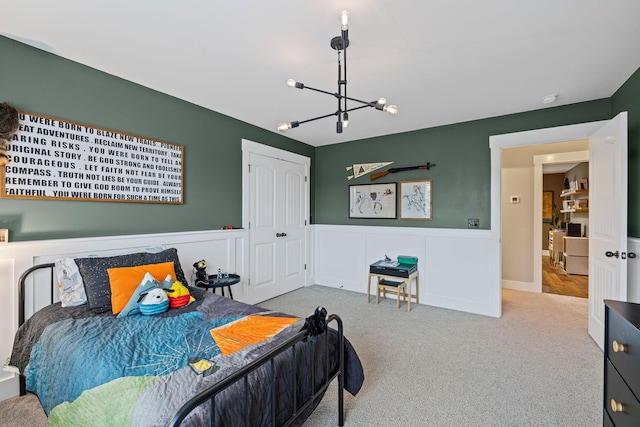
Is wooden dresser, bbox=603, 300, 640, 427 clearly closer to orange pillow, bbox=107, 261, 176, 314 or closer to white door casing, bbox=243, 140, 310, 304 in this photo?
orange pillow, bbox=107, 261, 176, 314

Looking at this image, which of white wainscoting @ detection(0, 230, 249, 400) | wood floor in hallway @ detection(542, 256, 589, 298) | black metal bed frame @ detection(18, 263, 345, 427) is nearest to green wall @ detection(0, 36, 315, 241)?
white wainscoting @ detection(0, 230, 249, 400)

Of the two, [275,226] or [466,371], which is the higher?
[275,226]

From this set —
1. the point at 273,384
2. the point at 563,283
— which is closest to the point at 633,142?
the point at 563,283

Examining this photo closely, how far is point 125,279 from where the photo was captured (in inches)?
78.9

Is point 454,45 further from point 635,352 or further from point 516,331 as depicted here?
point 516,331

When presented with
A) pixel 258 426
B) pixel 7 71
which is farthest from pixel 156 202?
pixel 258 426

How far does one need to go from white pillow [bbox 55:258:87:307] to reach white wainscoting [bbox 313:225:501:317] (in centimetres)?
341

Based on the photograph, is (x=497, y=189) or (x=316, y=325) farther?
(x=497, y=189)

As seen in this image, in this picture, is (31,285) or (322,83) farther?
(322,83)

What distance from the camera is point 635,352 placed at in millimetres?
1039

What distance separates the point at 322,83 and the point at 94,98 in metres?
1.98

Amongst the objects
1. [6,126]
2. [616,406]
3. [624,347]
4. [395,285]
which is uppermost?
[6,126]

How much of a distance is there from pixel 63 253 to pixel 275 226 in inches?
95.5

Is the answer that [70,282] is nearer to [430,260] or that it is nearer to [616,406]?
[616,406]
